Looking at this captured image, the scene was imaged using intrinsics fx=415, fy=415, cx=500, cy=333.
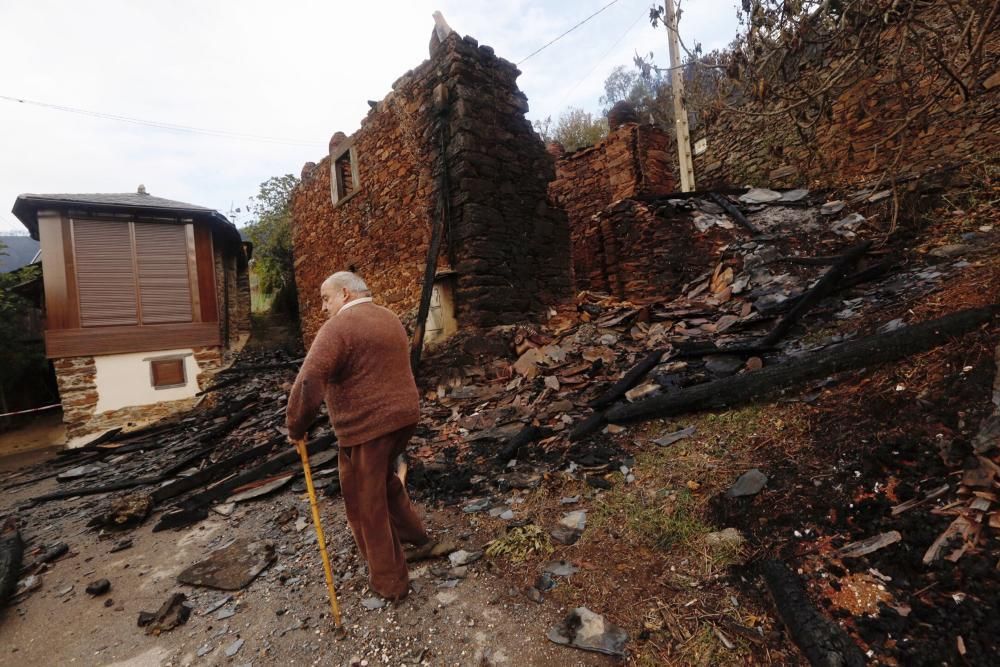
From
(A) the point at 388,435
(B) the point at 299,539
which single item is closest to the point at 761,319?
(A) the point at 388,435

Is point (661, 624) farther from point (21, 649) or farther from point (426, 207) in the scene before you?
point (426, 207)

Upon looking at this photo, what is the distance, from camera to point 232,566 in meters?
3.05

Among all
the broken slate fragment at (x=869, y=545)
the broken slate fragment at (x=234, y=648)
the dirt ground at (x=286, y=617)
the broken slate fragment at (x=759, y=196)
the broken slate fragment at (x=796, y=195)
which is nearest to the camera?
the broken slate fragment at (x=869, y=545)

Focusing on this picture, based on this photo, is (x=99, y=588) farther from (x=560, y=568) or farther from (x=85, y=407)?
(x=85, y=407)

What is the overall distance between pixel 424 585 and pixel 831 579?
2087 millimetres

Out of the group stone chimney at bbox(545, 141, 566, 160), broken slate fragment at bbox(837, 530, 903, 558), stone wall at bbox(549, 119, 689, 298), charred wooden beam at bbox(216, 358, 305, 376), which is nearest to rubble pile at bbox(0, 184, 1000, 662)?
broken slate fragment at bbox(837, 530, 903, 558)

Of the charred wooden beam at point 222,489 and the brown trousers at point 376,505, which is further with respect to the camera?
the charred wooden beam at point 222,489

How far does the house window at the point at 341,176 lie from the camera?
836cm

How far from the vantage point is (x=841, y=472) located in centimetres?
234

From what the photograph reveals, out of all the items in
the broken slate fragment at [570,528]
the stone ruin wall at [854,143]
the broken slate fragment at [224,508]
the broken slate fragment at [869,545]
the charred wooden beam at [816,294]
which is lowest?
the broken slate fragment at [224,508]

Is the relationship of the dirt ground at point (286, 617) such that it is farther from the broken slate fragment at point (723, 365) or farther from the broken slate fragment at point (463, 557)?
the broken slate fragment at point (723, 365)

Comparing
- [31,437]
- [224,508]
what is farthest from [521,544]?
[31,437]

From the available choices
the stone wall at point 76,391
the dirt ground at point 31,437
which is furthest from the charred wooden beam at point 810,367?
the dirt ground at point 31,437

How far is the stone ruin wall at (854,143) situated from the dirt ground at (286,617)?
3.92 m
